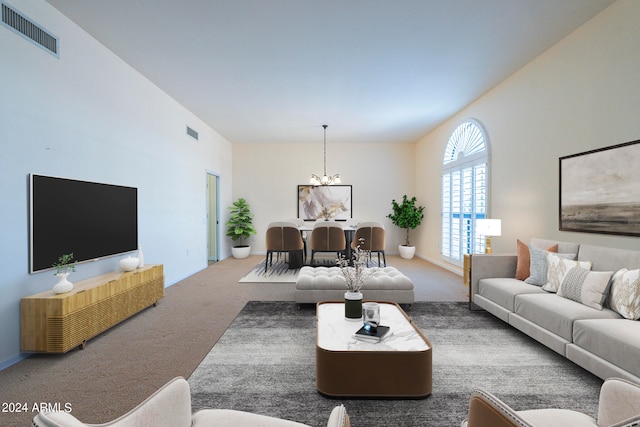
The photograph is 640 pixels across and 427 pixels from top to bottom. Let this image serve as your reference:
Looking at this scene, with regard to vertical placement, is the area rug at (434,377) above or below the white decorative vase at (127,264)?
below

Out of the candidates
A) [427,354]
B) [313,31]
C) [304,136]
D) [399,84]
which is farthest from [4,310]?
[304,136]

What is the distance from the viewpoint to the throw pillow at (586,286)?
101 inches

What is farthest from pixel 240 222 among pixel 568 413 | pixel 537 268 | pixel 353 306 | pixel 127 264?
pixel 568 413

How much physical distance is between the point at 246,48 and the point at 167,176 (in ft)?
8.28

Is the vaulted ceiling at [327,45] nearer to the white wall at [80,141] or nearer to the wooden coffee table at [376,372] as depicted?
the white wall at [80,141]

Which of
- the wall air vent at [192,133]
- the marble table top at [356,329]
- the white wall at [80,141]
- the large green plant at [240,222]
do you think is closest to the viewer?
the marble table top at [356,329]

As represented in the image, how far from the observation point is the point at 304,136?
7906mm

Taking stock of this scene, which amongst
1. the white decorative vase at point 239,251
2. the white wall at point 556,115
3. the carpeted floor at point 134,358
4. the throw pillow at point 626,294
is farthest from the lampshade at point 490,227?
the white decorative vase at point 239,251

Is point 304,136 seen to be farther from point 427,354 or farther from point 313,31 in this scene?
point 427,354

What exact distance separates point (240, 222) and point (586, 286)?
698 centimetres

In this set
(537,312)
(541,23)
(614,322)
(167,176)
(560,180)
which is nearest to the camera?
(614,322)

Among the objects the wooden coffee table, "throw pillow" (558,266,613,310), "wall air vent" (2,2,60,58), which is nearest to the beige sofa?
the wooden coffee table

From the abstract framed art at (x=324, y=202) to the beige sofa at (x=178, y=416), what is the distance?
24.4 ft

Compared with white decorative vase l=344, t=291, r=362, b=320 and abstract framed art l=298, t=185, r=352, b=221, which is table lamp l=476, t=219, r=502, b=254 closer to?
white decorative vase l=344, t=291, r=362, b=320
